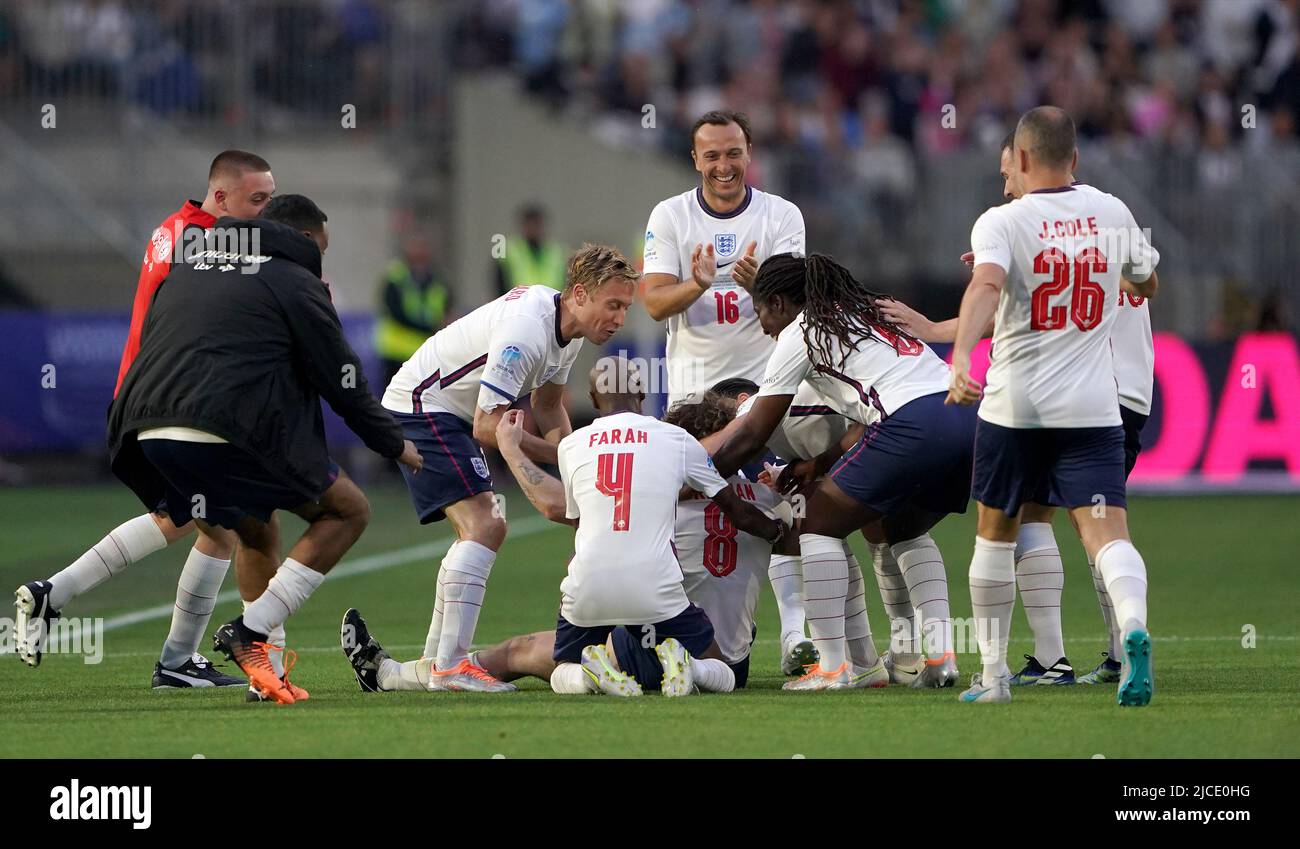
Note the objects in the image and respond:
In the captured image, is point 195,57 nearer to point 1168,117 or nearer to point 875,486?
point 1168,117

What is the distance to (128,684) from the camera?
25.2ft

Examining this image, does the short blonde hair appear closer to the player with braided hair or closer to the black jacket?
the player with braided hair

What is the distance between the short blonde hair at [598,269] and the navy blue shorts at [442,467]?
2.50ft

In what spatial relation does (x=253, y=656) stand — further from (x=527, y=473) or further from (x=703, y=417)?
(x=703, y=417)

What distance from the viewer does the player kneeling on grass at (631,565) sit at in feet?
22.7

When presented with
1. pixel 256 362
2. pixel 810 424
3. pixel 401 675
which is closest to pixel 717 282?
pixel 810 424

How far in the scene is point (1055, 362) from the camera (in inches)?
267

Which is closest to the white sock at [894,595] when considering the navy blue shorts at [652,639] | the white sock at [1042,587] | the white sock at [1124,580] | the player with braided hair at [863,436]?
the player with braided hair at [863,436]

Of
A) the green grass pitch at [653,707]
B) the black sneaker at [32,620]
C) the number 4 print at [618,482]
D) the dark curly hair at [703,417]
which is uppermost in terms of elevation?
the dark curly hair at [703,417]

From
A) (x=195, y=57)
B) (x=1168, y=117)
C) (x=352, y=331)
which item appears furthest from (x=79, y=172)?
(x=1168, y=117)

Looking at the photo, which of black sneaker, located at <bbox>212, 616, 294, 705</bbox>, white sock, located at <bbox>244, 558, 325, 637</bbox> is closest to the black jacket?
white sock, located at <bbox>244, 558, 325, 637</bbox>

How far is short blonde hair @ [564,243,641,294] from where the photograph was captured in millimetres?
7492

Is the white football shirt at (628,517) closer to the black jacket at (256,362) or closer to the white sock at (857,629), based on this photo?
the black jacket at (256,362)

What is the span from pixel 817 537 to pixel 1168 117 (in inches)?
655
